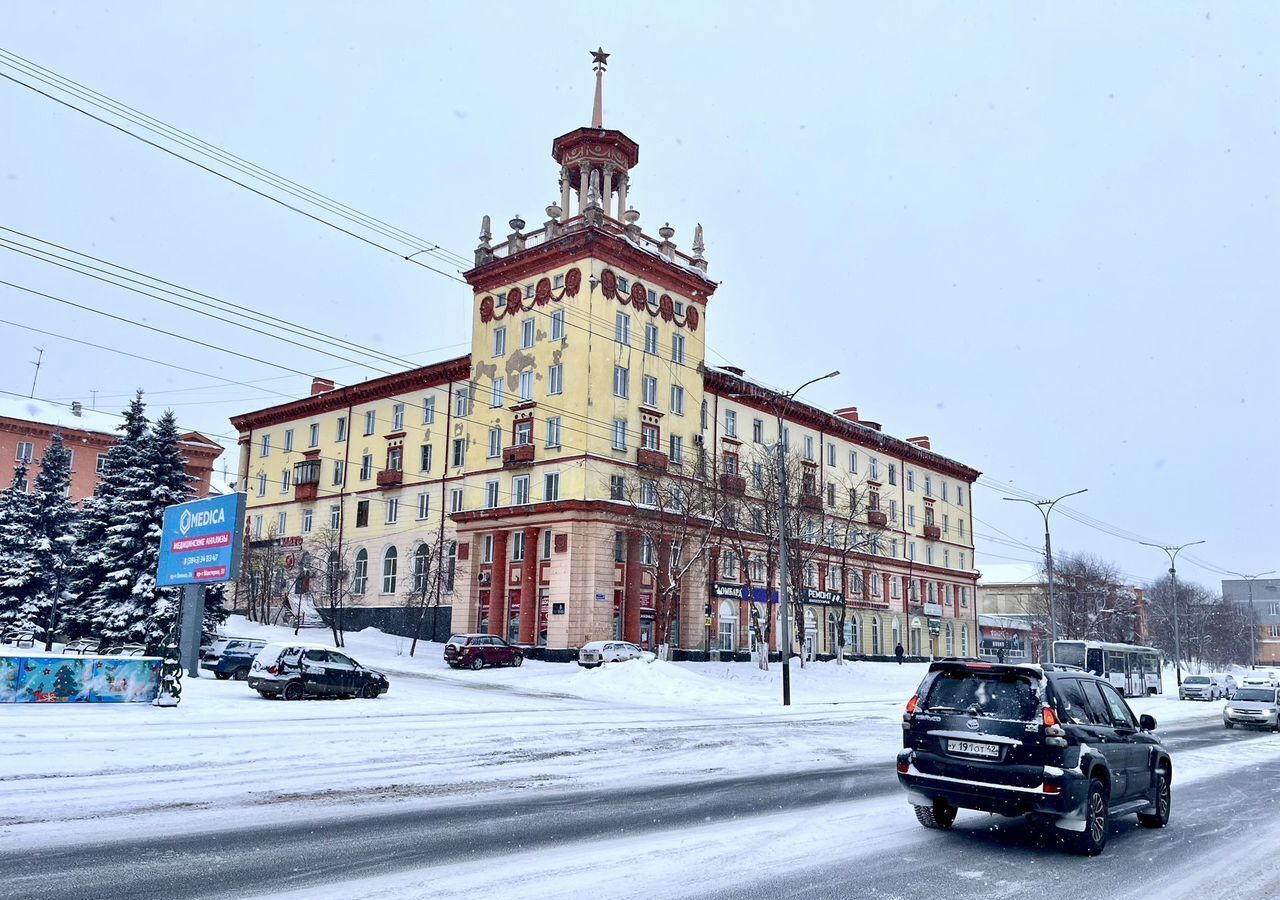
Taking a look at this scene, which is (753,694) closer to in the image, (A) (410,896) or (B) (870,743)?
(B) (870,743)

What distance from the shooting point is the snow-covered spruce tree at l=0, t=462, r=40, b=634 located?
152ft

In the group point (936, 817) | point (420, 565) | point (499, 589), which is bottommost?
point (936, 817)

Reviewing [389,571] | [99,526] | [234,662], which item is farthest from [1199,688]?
[99,526]

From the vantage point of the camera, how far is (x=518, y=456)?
51.2m

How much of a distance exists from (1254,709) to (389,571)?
153 feet

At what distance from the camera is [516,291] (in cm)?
5334

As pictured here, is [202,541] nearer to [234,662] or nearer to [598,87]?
[234,662]

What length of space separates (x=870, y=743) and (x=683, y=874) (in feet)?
44.2

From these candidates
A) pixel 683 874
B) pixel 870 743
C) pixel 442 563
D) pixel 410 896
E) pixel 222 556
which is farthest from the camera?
pixel 442 563

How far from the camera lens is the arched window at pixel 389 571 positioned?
59.8 metres

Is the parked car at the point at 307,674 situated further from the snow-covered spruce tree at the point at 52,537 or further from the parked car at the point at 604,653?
the snow-covered spruce tree at the point at 52,537

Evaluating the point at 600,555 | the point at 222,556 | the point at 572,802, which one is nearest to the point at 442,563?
the point at 600,555

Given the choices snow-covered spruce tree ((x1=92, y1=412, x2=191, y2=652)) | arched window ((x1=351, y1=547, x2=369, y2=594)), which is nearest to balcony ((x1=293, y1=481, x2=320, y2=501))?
arched window ((x1=351, y1=547, x2=369, y2=594))

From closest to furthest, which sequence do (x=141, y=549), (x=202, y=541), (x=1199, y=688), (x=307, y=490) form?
1. (x=202, y=541)
2. (x=141, y=549)
3. (x=1199, y=688)
4. (x=307, y=490)
